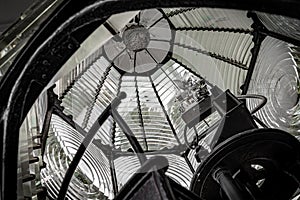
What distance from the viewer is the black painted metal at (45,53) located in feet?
1.34

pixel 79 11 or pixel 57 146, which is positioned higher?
pixel 57 146

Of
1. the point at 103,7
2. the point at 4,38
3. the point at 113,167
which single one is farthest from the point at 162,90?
the point at 103,7

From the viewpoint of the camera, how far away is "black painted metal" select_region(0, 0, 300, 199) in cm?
41

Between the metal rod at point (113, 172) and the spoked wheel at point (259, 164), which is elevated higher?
the metal rod at point (113, 172)

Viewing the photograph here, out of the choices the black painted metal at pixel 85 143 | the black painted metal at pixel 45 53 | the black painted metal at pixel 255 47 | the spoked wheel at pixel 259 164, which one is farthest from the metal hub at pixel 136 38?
the black painted metal at pixel 45 53

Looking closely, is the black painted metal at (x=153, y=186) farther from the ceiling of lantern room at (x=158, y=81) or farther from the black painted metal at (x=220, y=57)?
the black painted metal at (x=220, y=57)

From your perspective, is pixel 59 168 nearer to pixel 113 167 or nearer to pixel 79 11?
pixel 113 167

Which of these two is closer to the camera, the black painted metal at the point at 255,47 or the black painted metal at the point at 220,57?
the black painted metal at the point at 255,47

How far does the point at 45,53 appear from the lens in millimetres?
437

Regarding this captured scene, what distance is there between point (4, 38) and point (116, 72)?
60 cm

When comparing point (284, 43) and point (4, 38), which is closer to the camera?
point (4, 38)

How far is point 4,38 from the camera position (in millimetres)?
581

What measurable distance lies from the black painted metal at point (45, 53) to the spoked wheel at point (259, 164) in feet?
1.27

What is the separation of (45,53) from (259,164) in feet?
1.66
